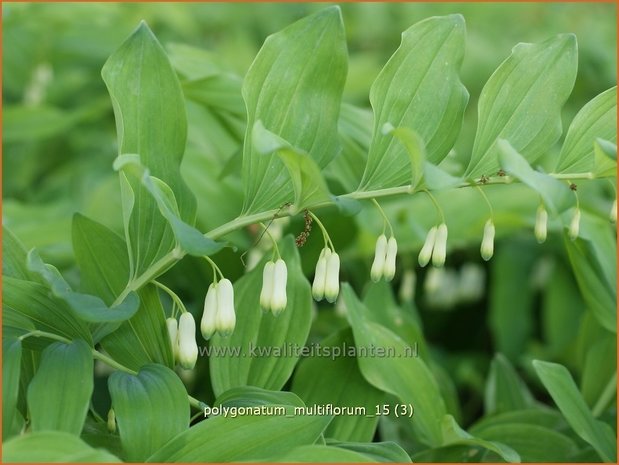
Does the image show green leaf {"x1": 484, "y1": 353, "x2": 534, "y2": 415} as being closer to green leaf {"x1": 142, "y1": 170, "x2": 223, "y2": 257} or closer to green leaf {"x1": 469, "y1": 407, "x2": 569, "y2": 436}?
green leaf {"x1": 469, "y1": 407, "x2": 569, "y2": 436}

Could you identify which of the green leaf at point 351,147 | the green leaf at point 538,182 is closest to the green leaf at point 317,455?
the green leaf at point 538,182

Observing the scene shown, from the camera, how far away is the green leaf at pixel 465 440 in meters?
1.78

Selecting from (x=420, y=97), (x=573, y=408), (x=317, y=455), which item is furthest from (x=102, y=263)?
(x=573, y=408)

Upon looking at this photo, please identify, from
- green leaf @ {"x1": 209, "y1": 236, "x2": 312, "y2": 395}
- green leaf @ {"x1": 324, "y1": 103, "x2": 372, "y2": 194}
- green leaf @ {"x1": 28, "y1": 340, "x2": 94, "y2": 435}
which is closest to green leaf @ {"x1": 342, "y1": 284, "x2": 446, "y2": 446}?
green leaf @ {"x1": 209, "y1": 236, "x2": 312, "y2": 395}

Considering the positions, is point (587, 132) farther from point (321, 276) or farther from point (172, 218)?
point (172, 218)

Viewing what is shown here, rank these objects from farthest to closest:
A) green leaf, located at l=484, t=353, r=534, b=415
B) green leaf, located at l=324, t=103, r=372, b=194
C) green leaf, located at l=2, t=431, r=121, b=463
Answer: green leaf, located at l=484, t=353, r=534, b=415 → green leaf, located at l=324, t=103, r=372, b=194 → green leaf, located at l=2, t=431, r=121, b=463

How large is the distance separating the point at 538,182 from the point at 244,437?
0.68m

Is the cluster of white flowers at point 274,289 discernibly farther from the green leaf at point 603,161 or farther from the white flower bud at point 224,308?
the green leaf at point 603,161

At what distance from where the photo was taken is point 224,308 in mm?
1582

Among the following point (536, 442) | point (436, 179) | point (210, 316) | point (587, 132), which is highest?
point (587, 132)

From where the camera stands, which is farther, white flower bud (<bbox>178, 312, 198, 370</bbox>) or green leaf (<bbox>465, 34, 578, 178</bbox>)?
green leaf (<bbox>465, 34, 578, 178</bbox>)

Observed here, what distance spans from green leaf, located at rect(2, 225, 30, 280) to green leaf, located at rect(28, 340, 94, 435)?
0.22 meters

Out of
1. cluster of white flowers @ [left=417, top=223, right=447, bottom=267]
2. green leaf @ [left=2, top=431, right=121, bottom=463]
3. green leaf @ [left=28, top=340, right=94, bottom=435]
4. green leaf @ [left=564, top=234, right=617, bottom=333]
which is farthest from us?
green leaf @ [left=564, top=234, right=617, bottom=333]

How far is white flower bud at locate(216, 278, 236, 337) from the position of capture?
1578 millimetres
